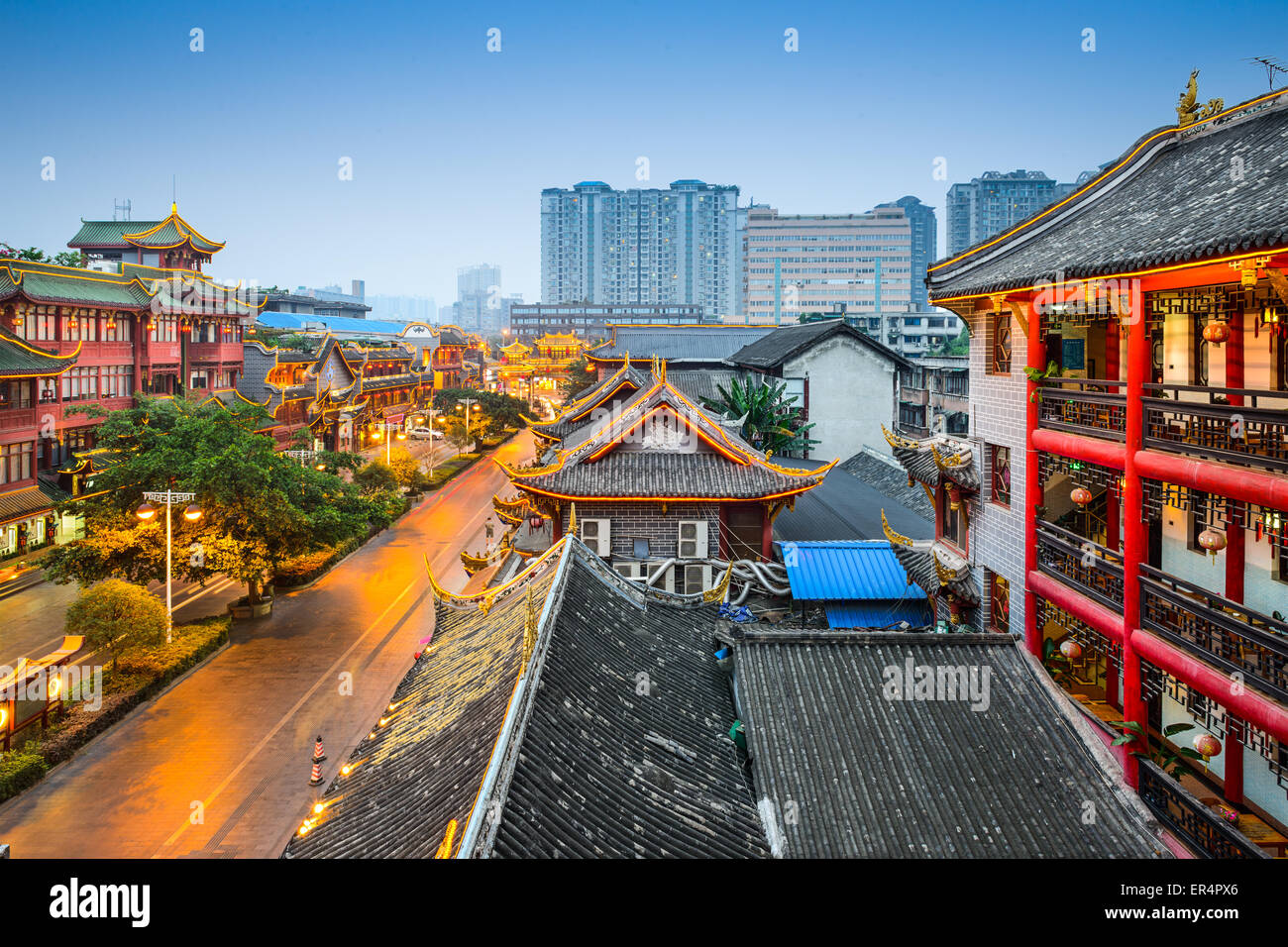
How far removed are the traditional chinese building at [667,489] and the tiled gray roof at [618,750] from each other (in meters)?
8.81

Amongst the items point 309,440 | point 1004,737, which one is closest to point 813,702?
point 1004,737

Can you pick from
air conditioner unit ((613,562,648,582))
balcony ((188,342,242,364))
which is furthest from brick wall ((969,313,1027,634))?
balcony ((188,342,242,364))

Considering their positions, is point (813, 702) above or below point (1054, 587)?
below

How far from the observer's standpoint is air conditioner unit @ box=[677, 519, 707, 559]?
2638 cm

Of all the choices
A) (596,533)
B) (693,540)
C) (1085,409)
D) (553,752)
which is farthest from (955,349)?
(553,752)

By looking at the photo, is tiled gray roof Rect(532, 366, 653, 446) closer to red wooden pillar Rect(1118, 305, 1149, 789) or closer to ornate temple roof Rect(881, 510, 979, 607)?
ornate temple roof Rect(881, 510, 979, 607)

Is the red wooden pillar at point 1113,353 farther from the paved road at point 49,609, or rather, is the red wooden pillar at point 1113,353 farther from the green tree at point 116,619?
the paved road at point 49,609

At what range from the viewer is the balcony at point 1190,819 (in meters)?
9.70

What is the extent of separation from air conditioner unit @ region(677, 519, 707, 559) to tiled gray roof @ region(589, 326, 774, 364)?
146 ft

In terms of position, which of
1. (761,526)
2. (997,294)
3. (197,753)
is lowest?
(197,753)

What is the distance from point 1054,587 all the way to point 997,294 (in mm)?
4902
